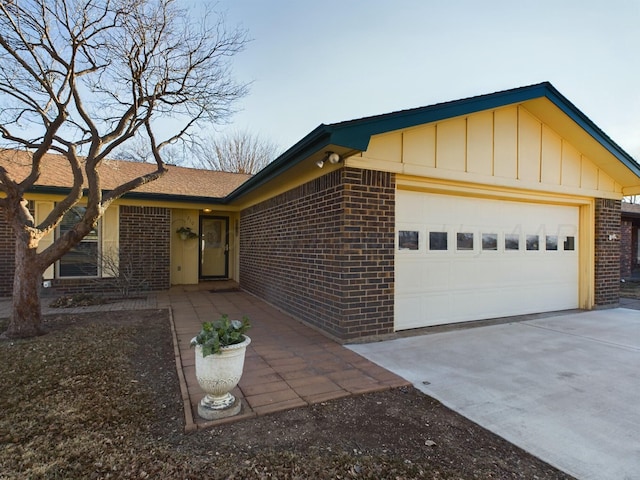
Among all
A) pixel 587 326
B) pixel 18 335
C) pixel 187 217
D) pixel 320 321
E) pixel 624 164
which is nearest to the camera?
pixel 18 335

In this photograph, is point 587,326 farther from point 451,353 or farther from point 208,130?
point 208,130

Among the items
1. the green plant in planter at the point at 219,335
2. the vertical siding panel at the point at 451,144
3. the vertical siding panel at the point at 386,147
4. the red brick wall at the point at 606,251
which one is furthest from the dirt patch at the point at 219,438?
the red brick wall at the point at 606,251

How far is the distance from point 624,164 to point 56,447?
30.7 feet

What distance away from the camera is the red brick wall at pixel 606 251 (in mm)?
7484

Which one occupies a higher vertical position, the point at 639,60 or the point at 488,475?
the point at 639,60

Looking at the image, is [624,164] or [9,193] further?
[624,164]

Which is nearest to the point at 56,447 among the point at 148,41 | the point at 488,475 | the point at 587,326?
the point at 488,475

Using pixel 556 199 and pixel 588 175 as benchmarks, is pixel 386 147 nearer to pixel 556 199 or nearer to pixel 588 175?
pixel 556 199

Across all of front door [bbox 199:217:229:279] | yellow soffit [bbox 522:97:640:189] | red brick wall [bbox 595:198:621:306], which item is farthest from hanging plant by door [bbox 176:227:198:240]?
red brick wall [bbox 595:198:621:306]

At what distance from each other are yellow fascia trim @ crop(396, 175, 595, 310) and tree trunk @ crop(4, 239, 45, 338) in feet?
18.5

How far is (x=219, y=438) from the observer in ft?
8.25

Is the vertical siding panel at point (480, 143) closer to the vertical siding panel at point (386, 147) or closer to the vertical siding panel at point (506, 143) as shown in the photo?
the vertical siding panel at point (506, 143)

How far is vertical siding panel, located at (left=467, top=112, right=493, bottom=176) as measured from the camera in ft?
19.0

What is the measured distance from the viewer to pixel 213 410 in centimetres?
279
